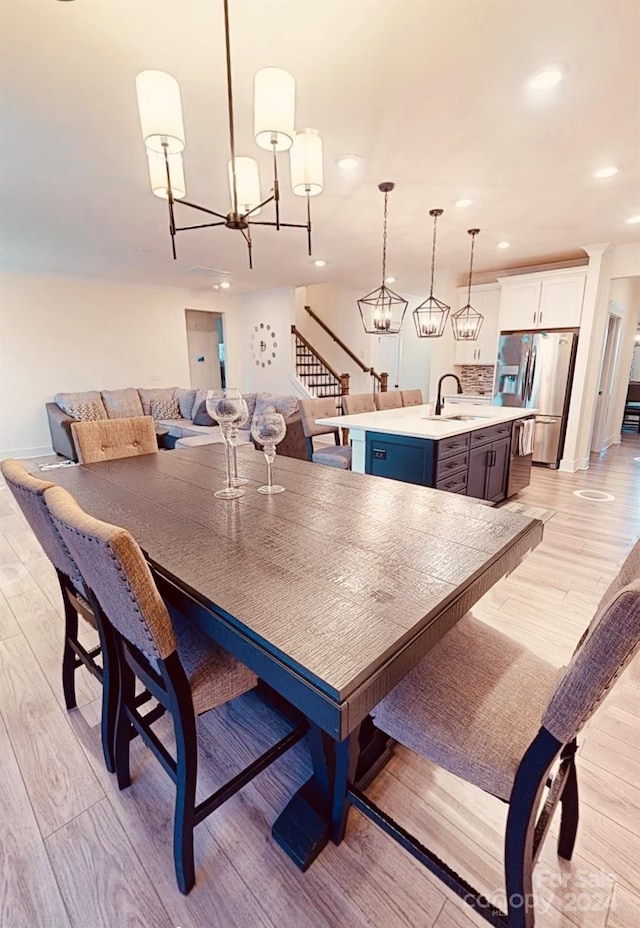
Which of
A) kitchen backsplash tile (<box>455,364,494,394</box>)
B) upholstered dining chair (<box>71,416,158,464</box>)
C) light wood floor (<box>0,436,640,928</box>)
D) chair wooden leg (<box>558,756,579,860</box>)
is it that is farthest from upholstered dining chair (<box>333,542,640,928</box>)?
kitchen backsplash tile (<box>455,364,494,394</box>)

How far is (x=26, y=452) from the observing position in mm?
6148

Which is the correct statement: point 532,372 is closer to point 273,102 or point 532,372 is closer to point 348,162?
point 348,162

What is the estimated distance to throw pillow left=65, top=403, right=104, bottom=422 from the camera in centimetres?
577

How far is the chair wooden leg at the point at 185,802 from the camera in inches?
39.5

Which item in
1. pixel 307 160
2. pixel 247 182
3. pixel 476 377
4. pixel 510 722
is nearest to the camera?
pixel 510 722

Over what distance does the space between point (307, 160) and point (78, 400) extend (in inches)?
210

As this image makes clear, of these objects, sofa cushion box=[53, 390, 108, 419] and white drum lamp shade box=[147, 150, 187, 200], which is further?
sofa cushion box=[53, 390, 108, 419]

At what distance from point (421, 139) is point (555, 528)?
9.54 feet

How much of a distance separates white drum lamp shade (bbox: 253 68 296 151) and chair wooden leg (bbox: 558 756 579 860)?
2170 millimetres

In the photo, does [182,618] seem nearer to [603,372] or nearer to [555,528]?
[555,528]

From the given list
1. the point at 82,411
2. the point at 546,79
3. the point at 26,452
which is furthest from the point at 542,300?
the point at 26,452

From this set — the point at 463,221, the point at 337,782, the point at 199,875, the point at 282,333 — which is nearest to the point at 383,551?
the point at 337,782

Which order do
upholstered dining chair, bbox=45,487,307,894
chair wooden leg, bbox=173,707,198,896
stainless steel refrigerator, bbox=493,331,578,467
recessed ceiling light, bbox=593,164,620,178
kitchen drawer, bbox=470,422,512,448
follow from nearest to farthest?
upholstered dining chair, bbox=45,487,307,894
chair wooden leg, bbox=173,707,198,896
recessed ceiling light, bbox=593,164,620,178
kitchen drawer, bbox=470,422,512,448
stainless steel refrigerator, bbox=493,331,578,467

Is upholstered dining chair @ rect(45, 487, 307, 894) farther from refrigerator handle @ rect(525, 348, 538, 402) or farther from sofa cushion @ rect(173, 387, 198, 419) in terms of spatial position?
sofa cushion @ rect(173, 387, 198, 419)
